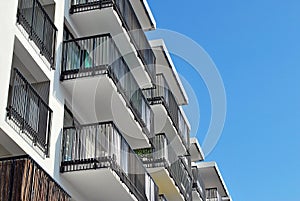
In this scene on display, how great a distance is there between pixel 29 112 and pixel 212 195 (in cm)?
2445

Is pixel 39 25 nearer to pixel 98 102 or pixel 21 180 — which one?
pixel 98 102

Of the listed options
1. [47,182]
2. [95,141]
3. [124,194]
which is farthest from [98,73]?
[47,182]

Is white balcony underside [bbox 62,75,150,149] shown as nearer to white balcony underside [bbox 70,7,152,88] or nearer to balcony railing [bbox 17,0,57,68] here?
balcony railing [bbox 17,0,57,68]

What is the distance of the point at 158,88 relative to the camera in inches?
1230

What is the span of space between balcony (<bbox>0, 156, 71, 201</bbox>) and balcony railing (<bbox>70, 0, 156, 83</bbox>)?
8.36 m

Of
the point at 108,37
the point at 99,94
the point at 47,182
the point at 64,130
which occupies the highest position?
the point at 108,37

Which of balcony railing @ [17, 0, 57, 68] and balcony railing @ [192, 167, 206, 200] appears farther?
balcony railing @ [192, 167, 206, 200]

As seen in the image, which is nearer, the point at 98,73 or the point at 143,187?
the point at 98,73

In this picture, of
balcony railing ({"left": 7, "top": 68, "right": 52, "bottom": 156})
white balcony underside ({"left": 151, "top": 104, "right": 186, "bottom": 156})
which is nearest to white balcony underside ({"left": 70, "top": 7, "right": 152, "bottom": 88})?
balcony railing ({"left": 7, "top": 68, "right": 52, "bottom": 156})

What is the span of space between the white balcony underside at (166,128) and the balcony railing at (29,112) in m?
12.4

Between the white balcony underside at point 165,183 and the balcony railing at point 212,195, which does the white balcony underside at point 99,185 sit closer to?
the white balcony underside at point 165,183

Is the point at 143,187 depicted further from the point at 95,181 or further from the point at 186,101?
the point at 186,101

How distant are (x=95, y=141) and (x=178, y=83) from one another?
47.6ft

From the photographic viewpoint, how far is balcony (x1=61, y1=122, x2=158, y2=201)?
19531 mm
